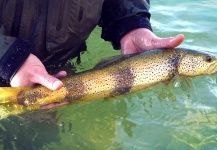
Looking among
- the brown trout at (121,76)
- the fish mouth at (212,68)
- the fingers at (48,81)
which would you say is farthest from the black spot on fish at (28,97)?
the fish mouth at (212,68)

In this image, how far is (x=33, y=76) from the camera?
292cm

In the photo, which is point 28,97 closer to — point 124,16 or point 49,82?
point 49,82

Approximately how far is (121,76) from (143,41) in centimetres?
47

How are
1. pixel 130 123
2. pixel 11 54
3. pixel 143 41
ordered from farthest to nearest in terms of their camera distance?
pixel 130 123 → pixel 143 41 → pixel 11 54

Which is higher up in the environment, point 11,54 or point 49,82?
point 11,54

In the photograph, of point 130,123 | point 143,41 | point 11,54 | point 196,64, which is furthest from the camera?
point 130,123

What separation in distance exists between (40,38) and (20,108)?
2.13ft

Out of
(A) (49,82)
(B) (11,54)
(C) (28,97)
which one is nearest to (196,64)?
(A) (49,82)

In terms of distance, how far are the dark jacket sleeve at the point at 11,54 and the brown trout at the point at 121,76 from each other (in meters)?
0.19

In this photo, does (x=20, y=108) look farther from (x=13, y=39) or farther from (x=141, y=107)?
(x=141, y=107)

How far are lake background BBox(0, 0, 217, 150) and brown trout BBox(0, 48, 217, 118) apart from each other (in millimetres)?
140

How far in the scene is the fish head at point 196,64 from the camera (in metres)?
3.23

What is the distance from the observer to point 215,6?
21.8 ft

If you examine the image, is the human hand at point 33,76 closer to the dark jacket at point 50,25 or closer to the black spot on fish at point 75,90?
the dark jacket at point 50,25
